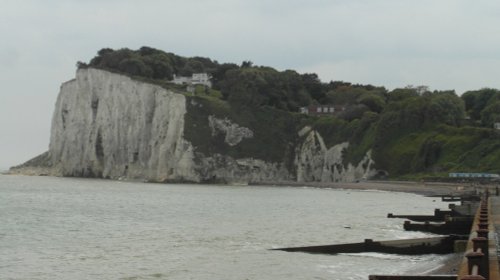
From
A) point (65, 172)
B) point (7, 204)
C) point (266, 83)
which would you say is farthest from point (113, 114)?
point (7, 204)

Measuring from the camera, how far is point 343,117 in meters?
150

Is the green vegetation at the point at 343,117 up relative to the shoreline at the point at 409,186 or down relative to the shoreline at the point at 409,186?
up

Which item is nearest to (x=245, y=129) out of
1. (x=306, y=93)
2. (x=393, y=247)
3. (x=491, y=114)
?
(x=306, y=93)

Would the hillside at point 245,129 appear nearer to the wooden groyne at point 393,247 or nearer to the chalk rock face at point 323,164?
the chalk rock face at point 323,164

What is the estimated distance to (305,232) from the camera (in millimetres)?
38312

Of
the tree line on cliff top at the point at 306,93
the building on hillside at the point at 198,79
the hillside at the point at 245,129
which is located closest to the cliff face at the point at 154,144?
the hillside at the point at 245,129

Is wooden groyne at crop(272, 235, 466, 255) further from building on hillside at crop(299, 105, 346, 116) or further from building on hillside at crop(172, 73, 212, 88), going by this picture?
building on hillside at crop(172, 73, 212, 88)

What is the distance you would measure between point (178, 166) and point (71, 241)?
102349mm

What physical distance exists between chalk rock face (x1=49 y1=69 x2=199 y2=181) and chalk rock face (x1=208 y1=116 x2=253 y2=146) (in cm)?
831

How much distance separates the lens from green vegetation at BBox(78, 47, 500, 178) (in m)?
116

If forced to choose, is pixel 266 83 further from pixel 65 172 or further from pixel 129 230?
pixel 129 230

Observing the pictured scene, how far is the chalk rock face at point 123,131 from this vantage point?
13725 centimetres

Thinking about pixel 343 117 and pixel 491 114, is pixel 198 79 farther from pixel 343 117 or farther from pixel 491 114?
pixel 491 114

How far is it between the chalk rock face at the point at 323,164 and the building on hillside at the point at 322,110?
536 inches
